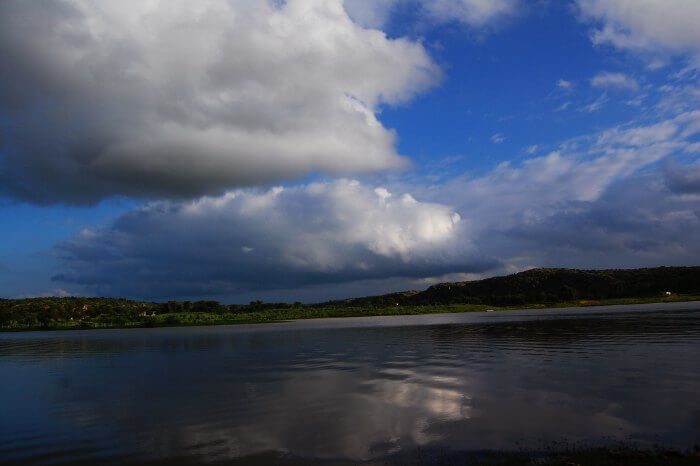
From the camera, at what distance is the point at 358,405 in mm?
26688

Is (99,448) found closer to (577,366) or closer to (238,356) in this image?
(577,366)

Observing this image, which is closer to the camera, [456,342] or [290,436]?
[290,436]

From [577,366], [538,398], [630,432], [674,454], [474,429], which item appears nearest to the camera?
[674,454]

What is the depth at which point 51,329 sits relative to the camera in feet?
600

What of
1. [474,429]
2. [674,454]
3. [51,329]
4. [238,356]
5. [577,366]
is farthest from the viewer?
[51,329]

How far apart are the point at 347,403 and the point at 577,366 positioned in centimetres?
1840

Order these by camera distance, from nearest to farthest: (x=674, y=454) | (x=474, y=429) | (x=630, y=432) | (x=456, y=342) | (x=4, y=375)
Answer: (x=674, y=454), (x=630, y=432), (x=474, y=429), (x=4, y=375), (x=456, y=342)

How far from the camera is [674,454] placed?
15.5m

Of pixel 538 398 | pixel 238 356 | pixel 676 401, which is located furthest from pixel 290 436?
pixel 238 356

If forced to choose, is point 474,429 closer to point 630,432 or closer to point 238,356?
point 630,432

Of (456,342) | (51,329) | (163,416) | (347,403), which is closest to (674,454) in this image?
(347,403)

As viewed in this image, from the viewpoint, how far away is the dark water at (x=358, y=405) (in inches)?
758

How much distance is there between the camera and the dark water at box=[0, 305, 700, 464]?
19266 mm

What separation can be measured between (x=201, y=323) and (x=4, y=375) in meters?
146
